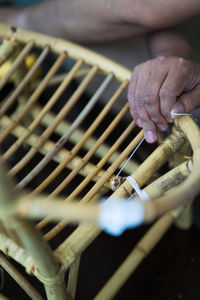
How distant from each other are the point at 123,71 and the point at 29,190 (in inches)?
10.6

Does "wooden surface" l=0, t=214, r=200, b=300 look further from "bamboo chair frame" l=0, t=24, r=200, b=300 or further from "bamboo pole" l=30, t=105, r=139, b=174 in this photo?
"bamboo pole" l=30, t=105, r=139, b=174

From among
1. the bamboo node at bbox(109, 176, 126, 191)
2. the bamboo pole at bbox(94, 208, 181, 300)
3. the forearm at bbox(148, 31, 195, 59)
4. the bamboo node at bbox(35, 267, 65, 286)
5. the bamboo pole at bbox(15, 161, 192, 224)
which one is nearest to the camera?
the bamboo pole at bbox(15, 161, 192, 224)

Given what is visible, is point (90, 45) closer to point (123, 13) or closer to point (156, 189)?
point (123, 13)

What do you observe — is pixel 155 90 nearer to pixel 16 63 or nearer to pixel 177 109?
pixel 177 109

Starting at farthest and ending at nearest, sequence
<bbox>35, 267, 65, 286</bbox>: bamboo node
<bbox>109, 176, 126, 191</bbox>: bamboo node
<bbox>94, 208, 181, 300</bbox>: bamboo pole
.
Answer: <bbox>94, 208, 181, 300</bbox>: bamboo pole < <bbox>109, 176, 126, 191</bbox>: bamboo node < <bbox>35, 267, 65, 286</bbox>: bamboo node

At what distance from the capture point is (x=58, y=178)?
0.61 m

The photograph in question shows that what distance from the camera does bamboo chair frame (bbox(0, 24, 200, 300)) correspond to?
0.31m

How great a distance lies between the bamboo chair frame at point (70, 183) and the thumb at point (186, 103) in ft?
0.05

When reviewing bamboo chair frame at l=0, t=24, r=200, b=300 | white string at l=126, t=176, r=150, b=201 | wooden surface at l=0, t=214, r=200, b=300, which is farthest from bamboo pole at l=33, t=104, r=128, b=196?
wooden surface at l=0, t=214, r=200, b=300

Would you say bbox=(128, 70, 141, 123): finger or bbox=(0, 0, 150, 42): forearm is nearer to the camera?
bbox=(128, 70, 141, 123): finger

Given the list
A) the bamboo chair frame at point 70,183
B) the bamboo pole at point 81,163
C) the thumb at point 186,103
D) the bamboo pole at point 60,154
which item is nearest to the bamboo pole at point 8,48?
the bamboo chair frame at point 70,183

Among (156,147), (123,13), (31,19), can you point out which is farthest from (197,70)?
(31,19)

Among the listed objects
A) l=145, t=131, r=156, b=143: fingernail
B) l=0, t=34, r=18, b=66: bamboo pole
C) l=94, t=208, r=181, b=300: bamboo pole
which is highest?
l=0, t=34, r=18, b=66: bamboo pole

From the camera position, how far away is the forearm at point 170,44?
30.9 inches
